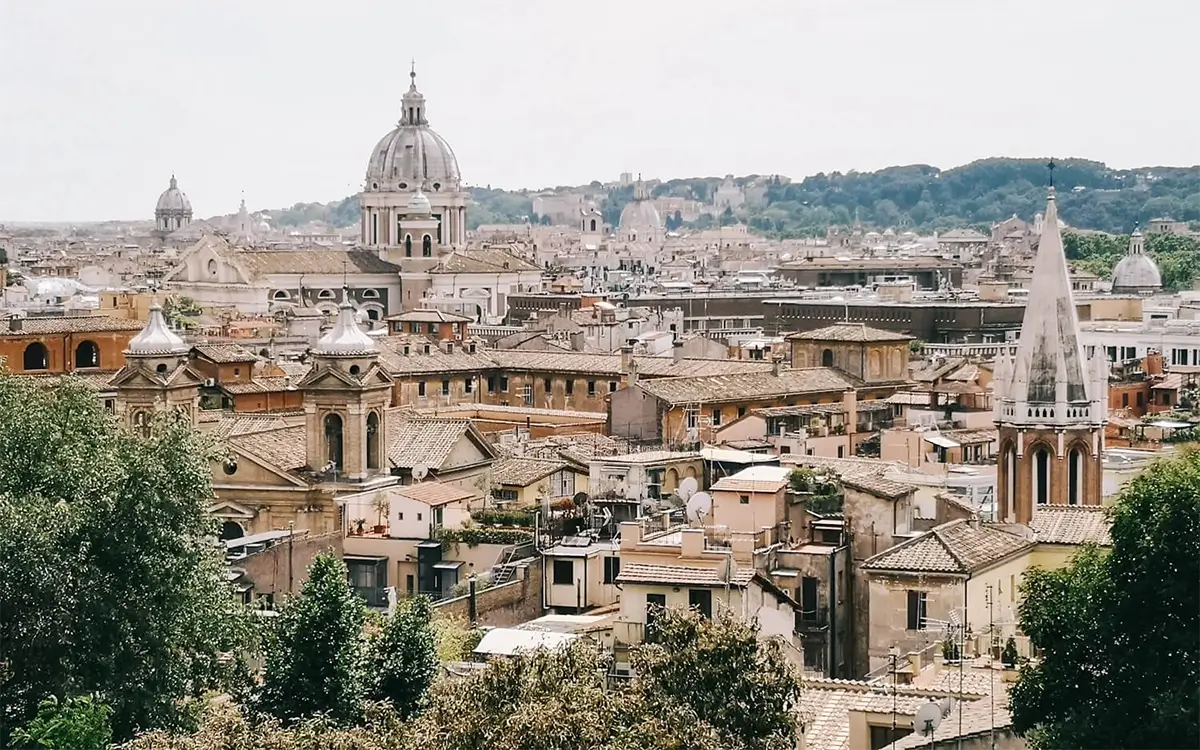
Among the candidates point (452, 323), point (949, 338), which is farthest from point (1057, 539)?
point (949, 338)

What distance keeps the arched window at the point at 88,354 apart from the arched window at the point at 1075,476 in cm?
2634

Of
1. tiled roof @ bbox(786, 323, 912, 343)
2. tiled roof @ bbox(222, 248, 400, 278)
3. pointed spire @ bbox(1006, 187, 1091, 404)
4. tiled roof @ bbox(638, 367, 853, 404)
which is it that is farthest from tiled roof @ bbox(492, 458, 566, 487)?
tiled roof @ bbox(222, 248, 400, 278)

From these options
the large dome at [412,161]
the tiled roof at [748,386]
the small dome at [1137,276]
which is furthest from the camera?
the large dome at [412,161]

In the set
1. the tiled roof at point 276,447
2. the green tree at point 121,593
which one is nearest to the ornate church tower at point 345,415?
the tiled roof at point 276,447

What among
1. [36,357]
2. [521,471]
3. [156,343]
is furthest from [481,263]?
[521,471]

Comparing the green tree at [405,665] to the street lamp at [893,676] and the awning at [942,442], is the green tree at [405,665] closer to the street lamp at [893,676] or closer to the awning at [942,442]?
the street lamp at [893,676]

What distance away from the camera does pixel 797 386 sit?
5216cm

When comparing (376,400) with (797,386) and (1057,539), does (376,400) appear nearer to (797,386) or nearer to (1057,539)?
(1057,539)

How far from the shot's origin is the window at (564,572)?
30.4m

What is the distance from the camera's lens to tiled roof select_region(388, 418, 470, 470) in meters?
37.6

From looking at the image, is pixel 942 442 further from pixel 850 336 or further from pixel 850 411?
pixel 850 336

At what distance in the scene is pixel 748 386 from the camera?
51.0m

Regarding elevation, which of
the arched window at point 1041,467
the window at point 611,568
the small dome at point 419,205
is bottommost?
the window at point 611,568

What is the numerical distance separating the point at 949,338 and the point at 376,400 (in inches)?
1768
